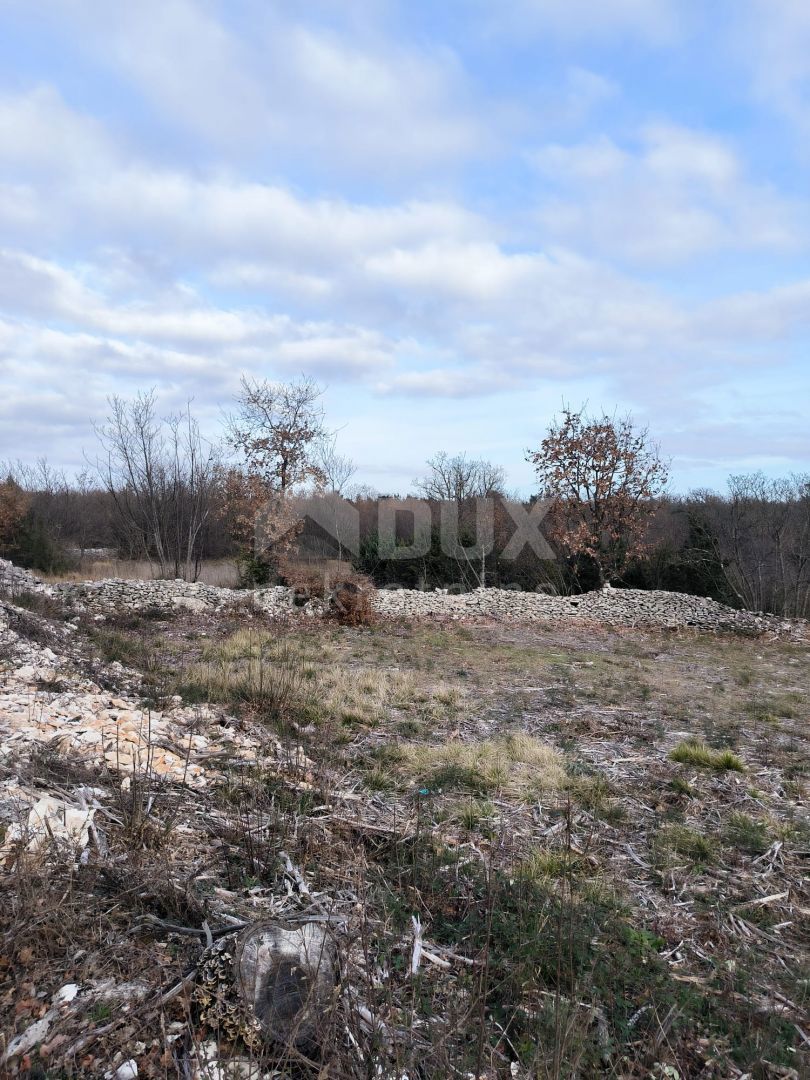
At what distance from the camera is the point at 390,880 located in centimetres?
306

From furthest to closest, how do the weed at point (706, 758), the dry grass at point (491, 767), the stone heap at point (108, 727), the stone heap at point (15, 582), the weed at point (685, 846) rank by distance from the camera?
the stone heap at point (15, 582)
the weed at point (706, 758)
the dry grass at point (491, 767)
the stone heap at point (108, 727)
the weed at point (685, 846)

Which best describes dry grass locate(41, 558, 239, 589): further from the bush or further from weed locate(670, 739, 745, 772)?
weed locate(670, 739, 745, 772)

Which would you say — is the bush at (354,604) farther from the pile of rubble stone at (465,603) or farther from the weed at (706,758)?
the weed at (706,758)

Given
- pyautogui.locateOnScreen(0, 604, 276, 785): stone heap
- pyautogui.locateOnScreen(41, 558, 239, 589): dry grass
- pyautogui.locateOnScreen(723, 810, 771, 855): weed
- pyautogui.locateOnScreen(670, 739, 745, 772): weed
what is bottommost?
pyautogui.locateOnScreen(723, 810, 771, 855): weed

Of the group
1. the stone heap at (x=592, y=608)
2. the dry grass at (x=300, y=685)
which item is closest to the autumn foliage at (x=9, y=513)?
the stone heap at (x=592, y=608)

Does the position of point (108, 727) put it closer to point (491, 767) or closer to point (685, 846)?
point (491, 767)

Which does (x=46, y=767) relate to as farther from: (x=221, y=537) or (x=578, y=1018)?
(x=221, y=537)

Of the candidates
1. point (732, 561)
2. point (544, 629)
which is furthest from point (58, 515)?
point (732, 561)

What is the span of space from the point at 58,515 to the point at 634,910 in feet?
92.1

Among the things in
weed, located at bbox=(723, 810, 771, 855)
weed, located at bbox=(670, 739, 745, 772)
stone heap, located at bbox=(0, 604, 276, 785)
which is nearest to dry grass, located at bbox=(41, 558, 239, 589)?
stone heap, located at bbox=(0, 604, 276, 785)

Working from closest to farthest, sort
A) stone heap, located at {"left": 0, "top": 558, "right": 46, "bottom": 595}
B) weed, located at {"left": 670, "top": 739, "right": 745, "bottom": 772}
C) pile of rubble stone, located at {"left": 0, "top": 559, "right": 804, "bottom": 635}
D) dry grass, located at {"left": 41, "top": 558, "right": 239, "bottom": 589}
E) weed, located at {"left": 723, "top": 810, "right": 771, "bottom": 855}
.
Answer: weed, located at {"left": 723, "top": 810, "right": 771, "bottom": 855}, weed, located at {"left": 670, "top": 739, "right": 745, "bottom": 772}, stone heap, located at {"left": 0, "top": 558, "right": 46, "bottom": 595}, pile of rubble stone, located at {"left": 0, "top": 559, "right": 804, "bottom": 635}, dry grass, located at {"left": 41, "top": 558, "right": 239, "bottom": 589}

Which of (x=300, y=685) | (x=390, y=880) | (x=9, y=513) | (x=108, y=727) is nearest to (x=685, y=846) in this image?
(x=390, y=880)

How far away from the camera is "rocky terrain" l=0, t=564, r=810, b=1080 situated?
2074mm

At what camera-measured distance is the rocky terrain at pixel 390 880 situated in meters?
2.07
